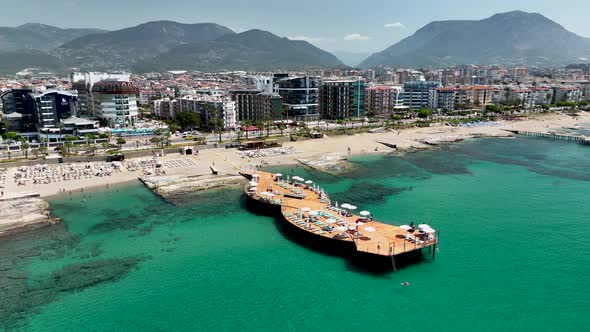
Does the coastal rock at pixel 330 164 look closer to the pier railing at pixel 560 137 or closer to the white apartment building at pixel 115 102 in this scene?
the white apartment building at pixel 115 102

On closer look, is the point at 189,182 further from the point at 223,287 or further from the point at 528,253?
the point at 528,253

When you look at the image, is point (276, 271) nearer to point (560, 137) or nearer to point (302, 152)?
point (302, 152)

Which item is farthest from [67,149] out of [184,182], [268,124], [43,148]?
[268,124]

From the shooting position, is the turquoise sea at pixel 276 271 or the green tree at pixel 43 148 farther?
the green tree at pixel 43 148

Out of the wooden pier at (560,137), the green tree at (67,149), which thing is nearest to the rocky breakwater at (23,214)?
the green tree at (67,149)

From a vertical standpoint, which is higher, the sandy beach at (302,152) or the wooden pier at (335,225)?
the sandy beach at (302,152)

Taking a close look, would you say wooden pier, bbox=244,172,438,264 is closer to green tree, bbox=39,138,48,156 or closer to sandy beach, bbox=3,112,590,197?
sandy beach, bbox=3,112,590,197

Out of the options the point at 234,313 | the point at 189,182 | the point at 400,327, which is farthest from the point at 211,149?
the point at 400,327
